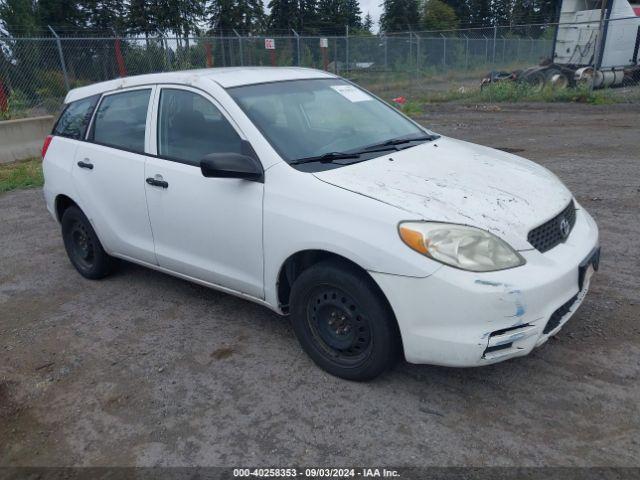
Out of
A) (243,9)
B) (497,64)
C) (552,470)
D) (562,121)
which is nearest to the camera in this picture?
(552,470)

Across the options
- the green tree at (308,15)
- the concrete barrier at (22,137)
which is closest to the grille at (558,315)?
the concrete barrier at (22,137)

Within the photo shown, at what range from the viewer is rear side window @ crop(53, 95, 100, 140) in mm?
4914

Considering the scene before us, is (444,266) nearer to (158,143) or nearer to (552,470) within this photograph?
(552,470)

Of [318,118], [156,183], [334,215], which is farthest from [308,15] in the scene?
[334,215]

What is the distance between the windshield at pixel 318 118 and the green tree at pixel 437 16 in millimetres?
54680

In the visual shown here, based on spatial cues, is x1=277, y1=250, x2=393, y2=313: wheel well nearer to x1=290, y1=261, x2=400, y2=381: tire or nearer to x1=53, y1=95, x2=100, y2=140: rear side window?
x1=290, y1=261, x2=400, y2=381: tire

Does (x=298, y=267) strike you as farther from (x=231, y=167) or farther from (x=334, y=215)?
(x=231, y=167)

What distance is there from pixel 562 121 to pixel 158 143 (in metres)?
12.0

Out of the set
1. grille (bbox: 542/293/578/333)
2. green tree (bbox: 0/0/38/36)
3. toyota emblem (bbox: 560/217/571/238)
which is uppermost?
green tree (bbox: 0/0/38/36)

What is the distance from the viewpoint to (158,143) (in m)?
4.17

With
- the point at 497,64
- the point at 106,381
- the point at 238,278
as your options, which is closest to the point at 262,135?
the point at 238,278

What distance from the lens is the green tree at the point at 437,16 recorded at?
5509 cm

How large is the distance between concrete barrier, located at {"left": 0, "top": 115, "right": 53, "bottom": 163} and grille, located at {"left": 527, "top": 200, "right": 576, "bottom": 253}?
10.3 m

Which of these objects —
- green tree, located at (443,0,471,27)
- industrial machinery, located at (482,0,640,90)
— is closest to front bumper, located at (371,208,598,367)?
industrial machinery, located at (482,0,640,90)
